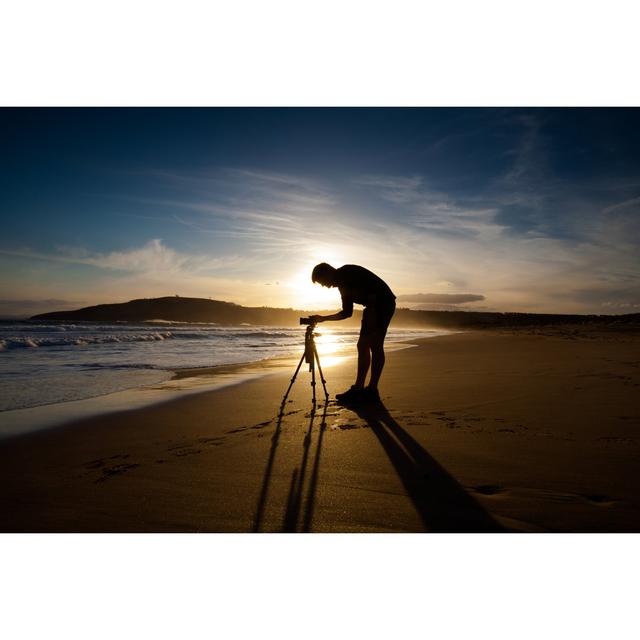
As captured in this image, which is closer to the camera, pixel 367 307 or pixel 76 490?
pixel 76 490

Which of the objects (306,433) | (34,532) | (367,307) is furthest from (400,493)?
(367,307)

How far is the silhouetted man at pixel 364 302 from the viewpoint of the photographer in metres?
5.75

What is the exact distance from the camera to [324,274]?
5.84m

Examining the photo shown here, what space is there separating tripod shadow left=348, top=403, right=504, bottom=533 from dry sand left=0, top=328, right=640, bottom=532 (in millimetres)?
13

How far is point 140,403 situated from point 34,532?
3.67 m

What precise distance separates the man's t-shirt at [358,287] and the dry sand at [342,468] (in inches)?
57.9

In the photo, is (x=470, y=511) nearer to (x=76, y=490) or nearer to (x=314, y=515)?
(x=314, y=515)

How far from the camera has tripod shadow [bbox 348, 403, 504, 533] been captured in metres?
2.40

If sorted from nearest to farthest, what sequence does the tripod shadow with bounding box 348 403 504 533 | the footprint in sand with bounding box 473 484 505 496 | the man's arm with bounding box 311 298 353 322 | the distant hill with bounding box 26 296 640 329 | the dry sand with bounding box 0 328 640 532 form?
1. the tripod shadow with bounding box 348 403 504 533
2. the dry sand with bounding box 0 328 640 532
3. the footprint in sand with bounding box 473 484 505 496
4. the man's arm with bounding box 311 298 353 322
5. the distant hill with bounding box 26 296 640 329

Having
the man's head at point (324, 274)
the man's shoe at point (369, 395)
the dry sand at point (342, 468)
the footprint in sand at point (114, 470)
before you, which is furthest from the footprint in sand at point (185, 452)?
the man's head at point (324, 274)

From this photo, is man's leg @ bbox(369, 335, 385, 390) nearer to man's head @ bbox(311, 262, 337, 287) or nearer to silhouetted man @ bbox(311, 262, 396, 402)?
silhouetted man @ bbox(311, 262, 396, 402)

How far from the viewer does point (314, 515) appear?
255 cm

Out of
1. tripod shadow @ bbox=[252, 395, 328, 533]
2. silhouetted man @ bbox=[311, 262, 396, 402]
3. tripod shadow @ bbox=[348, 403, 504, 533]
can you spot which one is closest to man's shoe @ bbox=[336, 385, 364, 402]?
silhouetted man @ bbox=[311, 262, 396, 402]

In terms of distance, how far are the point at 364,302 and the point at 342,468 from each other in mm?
3014
